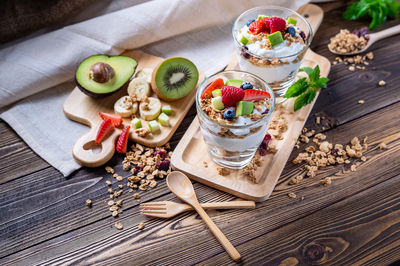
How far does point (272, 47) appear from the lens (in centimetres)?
181

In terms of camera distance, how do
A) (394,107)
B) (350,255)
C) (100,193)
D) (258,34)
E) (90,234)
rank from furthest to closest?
(394,107)
(258,34)
(100,193)
(90,234)
(350,255)

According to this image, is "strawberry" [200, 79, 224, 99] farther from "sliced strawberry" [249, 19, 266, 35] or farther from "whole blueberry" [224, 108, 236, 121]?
"sliced strawberry" [249, 19, 266, 35]

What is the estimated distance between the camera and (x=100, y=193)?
1.72 m

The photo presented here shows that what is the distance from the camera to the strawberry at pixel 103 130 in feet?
6.06

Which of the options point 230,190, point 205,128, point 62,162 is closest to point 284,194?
point 230,190

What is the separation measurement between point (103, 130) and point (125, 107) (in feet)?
0.60

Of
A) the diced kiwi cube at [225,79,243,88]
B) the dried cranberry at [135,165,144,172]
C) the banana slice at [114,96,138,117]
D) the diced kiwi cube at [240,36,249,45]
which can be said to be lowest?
the dried cranberry at [135,165,144,172]

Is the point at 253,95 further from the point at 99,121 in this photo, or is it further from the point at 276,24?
the point at 99,121

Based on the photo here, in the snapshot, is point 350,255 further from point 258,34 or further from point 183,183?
point 258,34

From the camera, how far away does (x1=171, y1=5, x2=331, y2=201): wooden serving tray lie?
5.38ft

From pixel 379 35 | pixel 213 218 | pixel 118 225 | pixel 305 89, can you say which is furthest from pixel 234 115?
pixel 379 35

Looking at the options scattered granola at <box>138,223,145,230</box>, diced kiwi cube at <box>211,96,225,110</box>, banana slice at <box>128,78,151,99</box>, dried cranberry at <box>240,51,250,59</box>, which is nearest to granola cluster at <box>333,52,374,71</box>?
dried cranberry at <box>240,51,250,59</box>

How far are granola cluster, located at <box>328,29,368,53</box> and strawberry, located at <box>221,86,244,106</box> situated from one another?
1.07m

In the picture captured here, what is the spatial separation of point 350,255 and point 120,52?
5.47 feet
